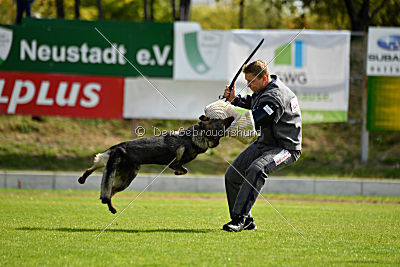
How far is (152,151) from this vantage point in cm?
719

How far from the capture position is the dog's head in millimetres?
7176

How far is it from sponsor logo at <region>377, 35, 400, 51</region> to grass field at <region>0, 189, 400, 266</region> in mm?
6882

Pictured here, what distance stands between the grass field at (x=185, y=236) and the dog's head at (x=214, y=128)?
1.15 m

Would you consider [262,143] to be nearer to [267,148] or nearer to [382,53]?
[267,148]

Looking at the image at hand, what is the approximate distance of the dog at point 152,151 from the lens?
7.17 metres

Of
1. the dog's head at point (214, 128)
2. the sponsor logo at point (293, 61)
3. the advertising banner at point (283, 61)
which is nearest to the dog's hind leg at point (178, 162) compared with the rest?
the dog's head at point (214, 128)

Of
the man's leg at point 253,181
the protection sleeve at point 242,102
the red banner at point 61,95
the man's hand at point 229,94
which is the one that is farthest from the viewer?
the red banner at point 61,95

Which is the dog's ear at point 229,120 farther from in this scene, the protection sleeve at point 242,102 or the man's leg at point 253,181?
the protection sleeve at point 242,102

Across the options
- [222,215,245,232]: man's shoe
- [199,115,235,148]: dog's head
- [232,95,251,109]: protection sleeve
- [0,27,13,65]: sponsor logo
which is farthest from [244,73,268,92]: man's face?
[0,27,13,65]: sponsor logo

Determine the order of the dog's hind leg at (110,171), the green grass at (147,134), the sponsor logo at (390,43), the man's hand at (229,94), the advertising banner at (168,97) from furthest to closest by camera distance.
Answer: the green grass at (147,134) → the advertising banner at (168,97) → the sponsor logo at (390,43) → the man's hand at (229,94) → the dog's hind leg at (110,171)

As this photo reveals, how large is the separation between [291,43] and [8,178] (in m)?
8.57

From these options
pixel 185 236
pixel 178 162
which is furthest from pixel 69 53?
pixel 185 236

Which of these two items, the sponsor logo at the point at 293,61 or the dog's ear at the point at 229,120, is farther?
the sponsor logo at the point at 293,61

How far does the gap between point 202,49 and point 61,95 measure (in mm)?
4229
